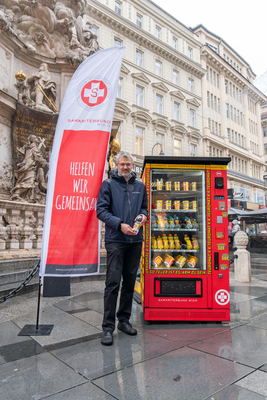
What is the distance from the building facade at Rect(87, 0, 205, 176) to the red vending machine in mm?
16302

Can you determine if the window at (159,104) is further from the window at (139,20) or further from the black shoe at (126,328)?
the black shoe at (126,328)

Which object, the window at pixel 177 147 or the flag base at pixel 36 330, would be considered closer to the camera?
the flag base at pixel 36 330

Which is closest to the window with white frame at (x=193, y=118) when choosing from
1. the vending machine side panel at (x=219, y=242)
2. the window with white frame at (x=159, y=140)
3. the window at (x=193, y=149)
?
the window at (x=193, y=149)

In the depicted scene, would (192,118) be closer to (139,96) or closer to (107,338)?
(139,96)

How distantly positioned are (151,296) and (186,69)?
2925 centimetres

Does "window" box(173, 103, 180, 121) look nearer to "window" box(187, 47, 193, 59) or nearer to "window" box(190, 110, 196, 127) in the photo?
"window" box(190, 110, 196, 127)

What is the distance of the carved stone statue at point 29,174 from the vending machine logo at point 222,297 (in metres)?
5.95

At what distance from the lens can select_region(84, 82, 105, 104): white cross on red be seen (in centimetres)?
355

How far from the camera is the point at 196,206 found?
4.42 metres

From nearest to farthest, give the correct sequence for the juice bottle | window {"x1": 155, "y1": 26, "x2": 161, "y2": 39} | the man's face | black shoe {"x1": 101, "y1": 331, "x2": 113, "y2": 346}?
black shoe {"x1": 101, "y1": 331, "x2": 113, "y2": 346}
the man's face
the juice bottle
window {"x1": 155, "y1": 26, "x2": 161, "y2": 39}

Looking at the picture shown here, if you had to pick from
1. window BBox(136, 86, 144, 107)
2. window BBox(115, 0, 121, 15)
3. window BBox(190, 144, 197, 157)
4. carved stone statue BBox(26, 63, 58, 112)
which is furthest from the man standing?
window BBox(190, 144, 197, 157)

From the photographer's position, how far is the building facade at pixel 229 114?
100.0 feet

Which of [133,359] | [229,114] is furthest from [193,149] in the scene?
[133,359]

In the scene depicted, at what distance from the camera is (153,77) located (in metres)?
25.0
